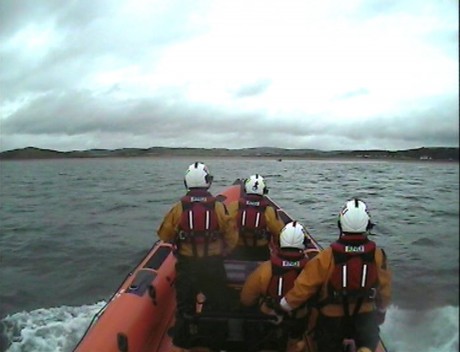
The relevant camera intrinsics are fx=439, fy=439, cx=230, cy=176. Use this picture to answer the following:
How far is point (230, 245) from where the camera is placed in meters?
3.51

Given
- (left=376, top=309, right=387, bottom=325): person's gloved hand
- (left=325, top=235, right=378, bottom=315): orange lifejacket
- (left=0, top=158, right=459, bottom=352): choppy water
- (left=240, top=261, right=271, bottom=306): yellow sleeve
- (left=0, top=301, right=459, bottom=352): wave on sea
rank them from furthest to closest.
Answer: (left=0, top=301, right=459, bottom=352): wave on sea → (left=240, top=261, right=271, bottom=306): yellow sleeve → (left=376, top=309, right=387, bottom=325): person's gloved hand → (left=325, top=235, right=378, bottom=315): orange lifejacket → (left=0, top=158, right=459, bottom=352): choppy water

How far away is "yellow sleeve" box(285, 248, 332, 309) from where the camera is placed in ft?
7.93

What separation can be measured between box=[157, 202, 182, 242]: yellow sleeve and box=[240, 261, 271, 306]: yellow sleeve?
2.56ft

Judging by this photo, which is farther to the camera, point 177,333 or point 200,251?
point 200,251

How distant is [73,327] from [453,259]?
17.6ft

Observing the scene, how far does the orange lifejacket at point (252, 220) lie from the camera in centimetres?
409

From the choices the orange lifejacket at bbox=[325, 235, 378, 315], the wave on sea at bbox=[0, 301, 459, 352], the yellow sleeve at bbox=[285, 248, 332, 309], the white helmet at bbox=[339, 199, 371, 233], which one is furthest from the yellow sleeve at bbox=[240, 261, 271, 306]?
the wave on sea at bbox=[0, 301, 459, 352]

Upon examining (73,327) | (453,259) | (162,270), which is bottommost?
(73,327)

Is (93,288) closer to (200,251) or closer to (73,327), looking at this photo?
(73,327)

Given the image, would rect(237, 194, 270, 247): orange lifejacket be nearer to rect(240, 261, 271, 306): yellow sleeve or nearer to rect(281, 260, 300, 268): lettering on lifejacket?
rect(240, 261, 271, 306): yellow sleeve

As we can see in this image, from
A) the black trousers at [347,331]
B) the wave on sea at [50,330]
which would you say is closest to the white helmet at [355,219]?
the black trousers at [347,331]

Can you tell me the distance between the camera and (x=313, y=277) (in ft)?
7.94

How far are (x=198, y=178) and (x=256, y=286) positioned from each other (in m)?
0.94

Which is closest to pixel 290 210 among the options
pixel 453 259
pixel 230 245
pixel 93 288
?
pixel 93 288
